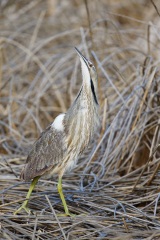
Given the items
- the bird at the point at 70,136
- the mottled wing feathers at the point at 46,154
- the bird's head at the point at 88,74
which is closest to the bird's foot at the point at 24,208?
the bird at the point at 70,136

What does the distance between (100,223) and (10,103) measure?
218 cm

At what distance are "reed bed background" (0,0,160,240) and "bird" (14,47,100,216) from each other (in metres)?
0.18

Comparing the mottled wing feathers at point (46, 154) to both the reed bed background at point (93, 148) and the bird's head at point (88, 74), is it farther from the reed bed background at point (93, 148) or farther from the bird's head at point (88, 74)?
the bird's head at point (88, 74)

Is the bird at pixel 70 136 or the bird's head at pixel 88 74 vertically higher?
the bird's head at pixel 88 74

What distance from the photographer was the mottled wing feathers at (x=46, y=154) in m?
2.80

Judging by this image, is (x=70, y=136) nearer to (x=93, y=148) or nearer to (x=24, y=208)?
(x=24, y=208)

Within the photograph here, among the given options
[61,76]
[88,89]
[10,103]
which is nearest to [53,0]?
[61,76]

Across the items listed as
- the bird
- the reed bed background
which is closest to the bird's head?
the bird

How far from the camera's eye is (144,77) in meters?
3.73

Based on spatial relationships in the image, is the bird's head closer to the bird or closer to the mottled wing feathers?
the bird

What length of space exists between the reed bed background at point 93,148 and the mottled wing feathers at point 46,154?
0.17 m

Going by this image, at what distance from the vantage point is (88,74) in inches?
108

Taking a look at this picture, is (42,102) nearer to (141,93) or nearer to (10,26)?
(10,26)

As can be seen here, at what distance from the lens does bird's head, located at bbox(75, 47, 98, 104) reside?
8.93ft
